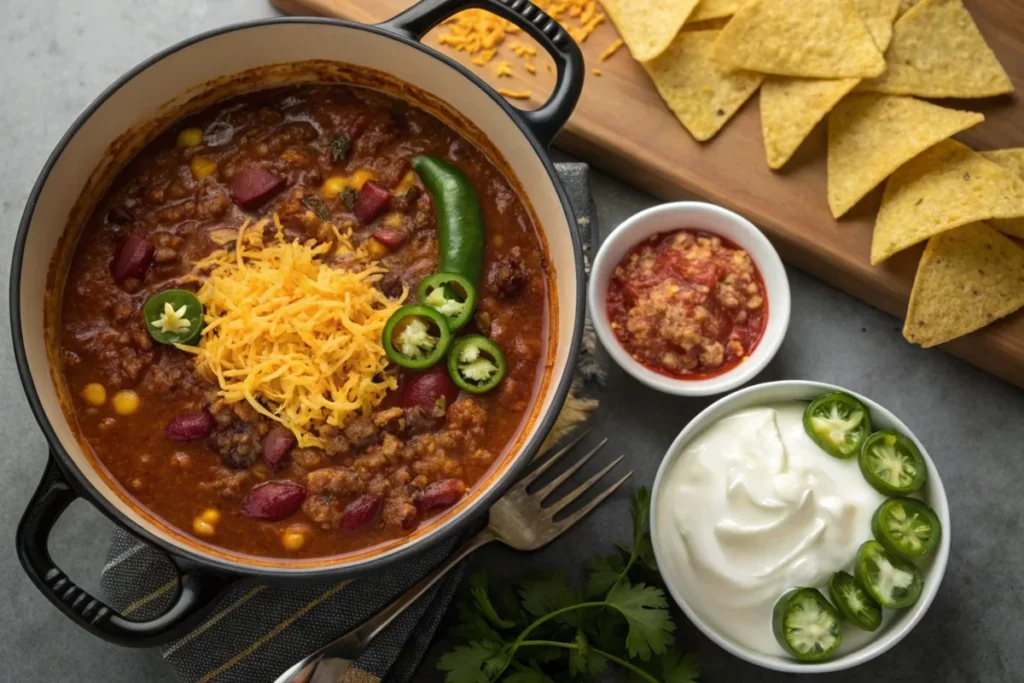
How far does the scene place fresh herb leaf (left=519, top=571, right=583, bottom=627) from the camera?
3213mm

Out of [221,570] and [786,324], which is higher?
[221,570]

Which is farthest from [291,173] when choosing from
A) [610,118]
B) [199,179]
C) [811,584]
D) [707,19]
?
[811,584]

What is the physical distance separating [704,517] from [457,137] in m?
1.53

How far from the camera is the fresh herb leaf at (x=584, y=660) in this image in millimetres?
3143

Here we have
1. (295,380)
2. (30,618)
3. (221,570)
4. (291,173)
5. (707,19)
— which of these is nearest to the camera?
(221,570)

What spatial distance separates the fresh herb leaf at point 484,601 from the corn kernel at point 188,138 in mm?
1729

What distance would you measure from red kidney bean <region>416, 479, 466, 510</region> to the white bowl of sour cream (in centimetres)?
72

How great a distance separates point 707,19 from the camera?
141 inches

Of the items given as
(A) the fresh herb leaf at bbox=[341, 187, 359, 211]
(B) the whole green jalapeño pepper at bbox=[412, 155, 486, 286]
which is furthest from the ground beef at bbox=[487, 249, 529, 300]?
(A) the fresh herb leaf at bbox=[341, 187, 359, 211]

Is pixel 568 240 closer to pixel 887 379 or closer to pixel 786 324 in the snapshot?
pixel 786 324

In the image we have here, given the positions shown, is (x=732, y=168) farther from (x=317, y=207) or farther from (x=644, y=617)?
(x=644, y=617)

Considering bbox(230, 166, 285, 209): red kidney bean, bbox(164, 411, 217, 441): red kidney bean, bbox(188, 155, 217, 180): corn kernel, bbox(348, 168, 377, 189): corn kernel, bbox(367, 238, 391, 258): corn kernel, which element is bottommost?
bbox(164, 411, 217, 441): red kidney bean

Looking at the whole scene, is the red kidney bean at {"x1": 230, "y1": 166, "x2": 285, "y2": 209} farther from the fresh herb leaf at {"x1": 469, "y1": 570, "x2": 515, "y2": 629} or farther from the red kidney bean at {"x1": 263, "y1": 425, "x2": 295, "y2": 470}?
the fresh herb leaf at {"x1": 469, "y1": 570, "x2": 515, "y2": 629}

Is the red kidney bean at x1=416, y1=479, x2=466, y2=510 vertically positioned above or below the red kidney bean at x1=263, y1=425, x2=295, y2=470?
below
